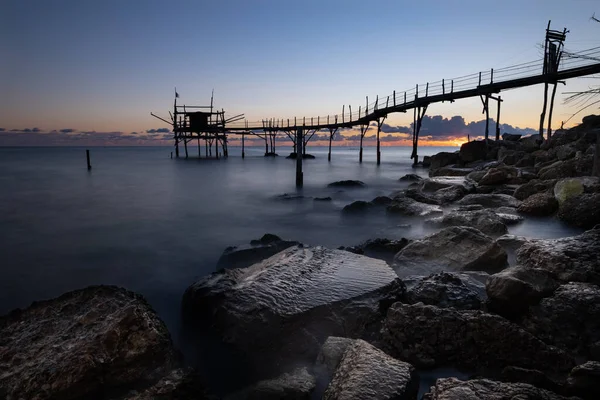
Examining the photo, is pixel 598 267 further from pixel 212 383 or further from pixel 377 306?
pixel 212 383

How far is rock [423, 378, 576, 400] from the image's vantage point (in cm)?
195

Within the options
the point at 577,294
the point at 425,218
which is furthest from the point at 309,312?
the point at 425,218

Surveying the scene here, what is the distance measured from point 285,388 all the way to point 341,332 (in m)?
0.82

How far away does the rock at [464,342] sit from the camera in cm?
260

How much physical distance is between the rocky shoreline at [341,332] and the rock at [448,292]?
1 cm

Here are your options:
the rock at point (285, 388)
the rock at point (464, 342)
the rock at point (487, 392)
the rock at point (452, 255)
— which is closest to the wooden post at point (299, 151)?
the rock at point (452, 255)

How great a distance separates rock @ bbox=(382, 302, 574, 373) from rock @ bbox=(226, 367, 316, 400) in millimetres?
751

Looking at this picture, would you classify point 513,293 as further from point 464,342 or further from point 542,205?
point 542,205

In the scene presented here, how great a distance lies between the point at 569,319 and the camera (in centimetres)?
296

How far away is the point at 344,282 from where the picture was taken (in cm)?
379

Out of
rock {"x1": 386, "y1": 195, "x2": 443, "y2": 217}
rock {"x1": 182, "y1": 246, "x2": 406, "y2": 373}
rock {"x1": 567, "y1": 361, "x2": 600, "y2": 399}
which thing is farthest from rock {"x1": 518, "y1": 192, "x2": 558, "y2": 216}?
rock {"x1": 567, "y1": 361, "x2": 600, "y2": 399}

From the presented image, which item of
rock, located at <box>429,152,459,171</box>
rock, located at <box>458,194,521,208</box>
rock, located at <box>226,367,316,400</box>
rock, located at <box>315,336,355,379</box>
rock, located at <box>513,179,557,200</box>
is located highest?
rock, located at <box>429,152,459,171</box>

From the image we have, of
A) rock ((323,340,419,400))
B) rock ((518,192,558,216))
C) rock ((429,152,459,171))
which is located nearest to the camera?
rock ((323,340,419,400))

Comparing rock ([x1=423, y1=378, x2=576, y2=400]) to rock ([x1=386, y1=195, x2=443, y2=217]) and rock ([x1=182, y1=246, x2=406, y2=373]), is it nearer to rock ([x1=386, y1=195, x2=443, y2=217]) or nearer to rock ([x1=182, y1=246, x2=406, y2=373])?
rock ([x1=182, y1=246, x2=406, y2=373])
